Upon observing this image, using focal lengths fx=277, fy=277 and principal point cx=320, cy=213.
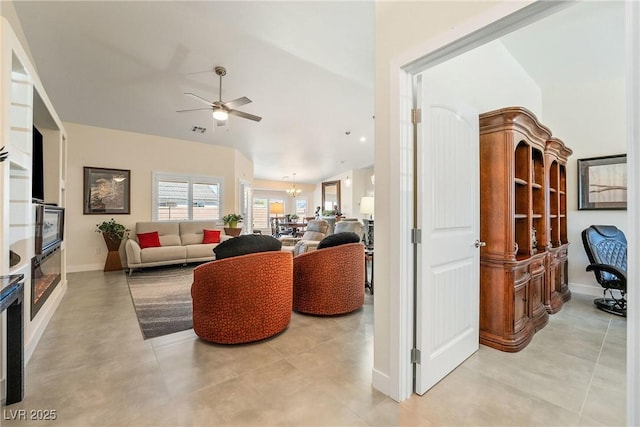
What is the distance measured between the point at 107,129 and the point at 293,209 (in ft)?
26.4

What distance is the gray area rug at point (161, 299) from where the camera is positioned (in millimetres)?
2875

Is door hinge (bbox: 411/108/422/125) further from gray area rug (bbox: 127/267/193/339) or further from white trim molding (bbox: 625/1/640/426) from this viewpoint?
gray area rug (bbox: 127/267/193/339)

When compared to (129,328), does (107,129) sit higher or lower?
higher

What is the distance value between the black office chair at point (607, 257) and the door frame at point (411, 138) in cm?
283

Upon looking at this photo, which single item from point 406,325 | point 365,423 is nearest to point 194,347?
point 365,423

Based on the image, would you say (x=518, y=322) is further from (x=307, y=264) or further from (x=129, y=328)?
(x=129, y=328)

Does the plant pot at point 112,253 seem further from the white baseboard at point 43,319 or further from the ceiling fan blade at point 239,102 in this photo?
the ceiling fan blade at point 239,102

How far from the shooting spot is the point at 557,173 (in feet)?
11.5

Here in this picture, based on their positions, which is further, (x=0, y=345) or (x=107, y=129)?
(x=107, y=129)

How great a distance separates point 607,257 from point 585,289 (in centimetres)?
83

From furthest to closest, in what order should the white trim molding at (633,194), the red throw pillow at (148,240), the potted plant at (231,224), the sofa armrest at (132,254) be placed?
the potted plant at (231,224), the red throw pillow at (148,240), the sofa armrest at (132,254), the white trim molding at (633,194)

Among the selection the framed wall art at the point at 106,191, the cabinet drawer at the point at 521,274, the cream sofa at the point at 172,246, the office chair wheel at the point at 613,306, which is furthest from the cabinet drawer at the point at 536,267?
the framed wall art at the point at 106,191

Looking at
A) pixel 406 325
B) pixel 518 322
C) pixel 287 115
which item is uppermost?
pixel 287 115

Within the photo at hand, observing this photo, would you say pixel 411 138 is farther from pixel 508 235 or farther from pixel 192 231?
pixel 192 231
